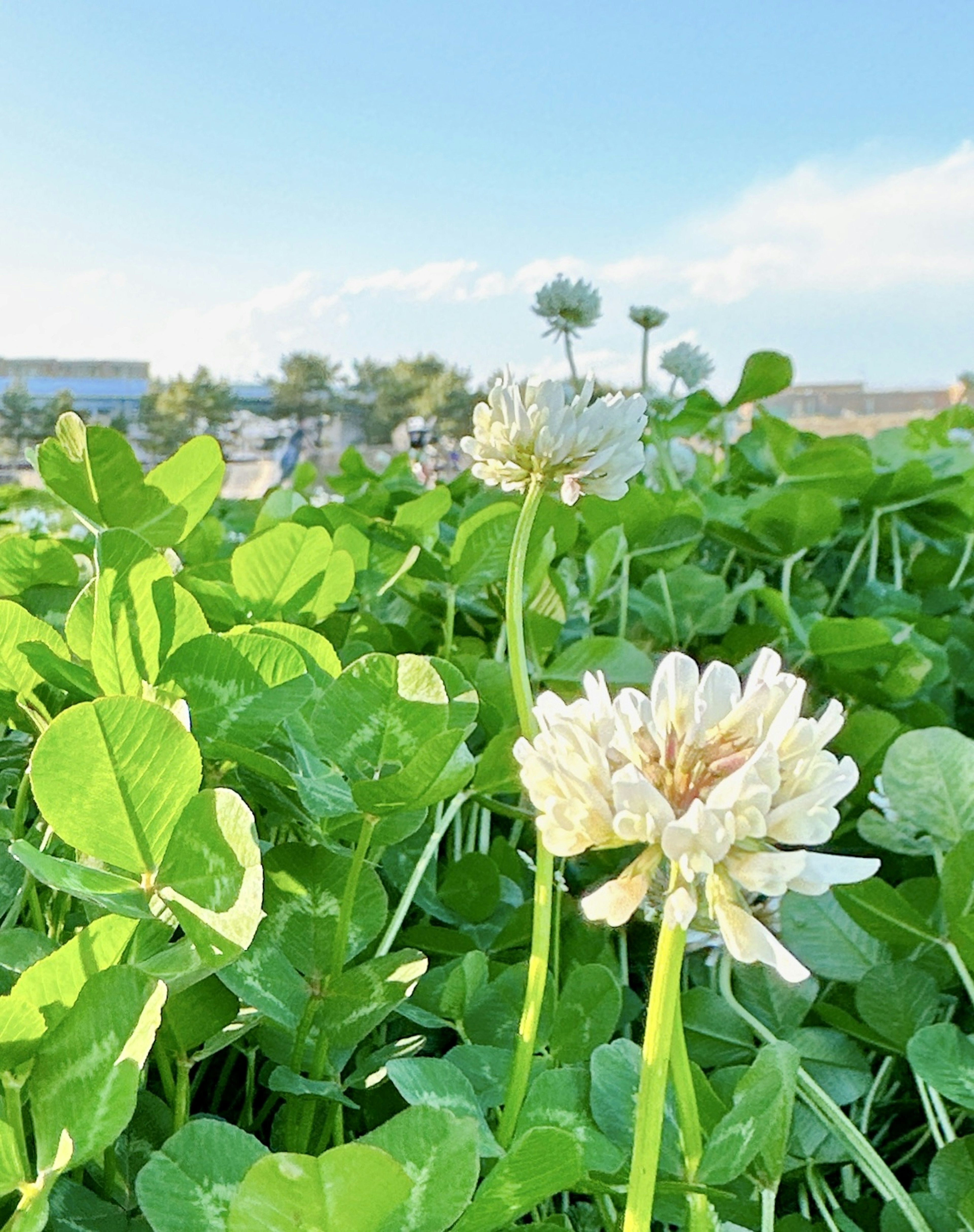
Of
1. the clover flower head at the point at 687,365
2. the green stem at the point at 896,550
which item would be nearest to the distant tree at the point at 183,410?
the clover flower head at the point at 687,365

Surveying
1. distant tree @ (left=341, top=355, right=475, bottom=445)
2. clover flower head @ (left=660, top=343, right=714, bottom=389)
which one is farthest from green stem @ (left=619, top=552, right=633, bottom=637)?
distant tree @ (left=341, top=355, right=475, bottom=445)

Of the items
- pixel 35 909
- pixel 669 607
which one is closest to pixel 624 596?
pixel 669 607

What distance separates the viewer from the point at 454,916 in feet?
1.18

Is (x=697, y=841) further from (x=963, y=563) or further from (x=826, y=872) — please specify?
(x=963, y=563)

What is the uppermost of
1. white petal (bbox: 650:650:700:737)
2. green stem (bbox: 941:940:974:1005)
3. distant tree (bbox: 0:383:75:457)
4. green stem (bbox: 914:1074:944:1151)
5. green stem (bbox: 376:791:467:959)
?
distant tree (bbox: 0:383:75:457)

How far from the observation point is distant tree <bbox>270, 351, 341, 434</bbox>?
1955cm

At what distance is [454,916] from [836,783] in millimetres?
206

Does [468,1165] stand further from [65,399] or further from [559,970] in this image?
[65,399]

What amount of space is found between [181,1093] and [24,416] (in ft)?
66.9

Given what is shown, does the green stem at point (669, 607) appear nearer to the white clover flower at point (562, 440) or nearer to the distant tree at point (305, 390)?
the white clover flower at point (562, 440)

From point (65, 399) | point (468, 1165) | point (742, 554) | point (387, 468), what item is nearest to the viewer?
point (468, 1165)

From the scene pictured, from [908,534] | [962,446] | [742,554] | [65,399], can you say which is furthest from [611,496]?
[65,399]

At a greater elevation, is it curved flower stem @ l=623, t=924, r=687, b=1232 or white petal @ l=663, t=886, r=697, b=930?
white petal @ l=663, t=886, r=697, b=930

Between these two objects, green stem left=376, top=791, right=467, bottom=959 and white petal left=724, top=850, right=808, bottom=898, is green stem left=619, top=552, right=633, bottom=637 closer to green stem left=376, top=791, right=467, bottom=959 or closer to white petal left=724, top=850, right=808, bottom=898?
green stem left=376, top=791, right=467, bottom=959
